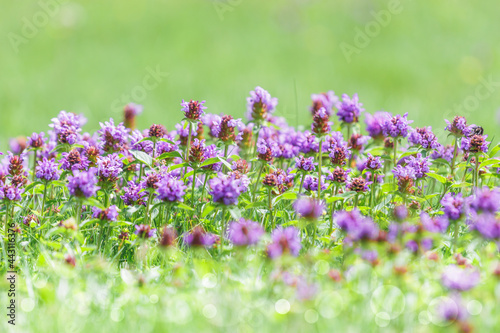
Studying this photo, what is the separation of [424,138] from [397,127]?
7.7 inches

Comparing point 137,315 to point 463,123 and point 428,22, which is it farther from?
point 428,22

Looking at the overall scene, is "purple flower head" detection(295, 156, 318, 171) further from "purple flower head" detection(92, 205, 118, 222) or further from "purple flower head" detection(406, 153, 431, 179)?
"purple flower head" detection(92, 205, 118, 222)

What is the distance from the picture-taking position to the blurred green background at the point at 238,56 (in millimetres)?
8250

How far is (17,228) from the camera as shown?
3.39m

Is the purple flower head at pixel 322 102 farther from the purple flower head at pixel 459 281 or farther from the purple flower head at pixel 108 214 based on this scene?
the purple flower head at pixel 459 281

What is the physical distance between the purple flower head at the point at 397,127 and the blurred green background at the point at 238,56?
349cm

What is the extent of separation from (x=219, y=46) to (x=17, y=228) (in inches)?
322

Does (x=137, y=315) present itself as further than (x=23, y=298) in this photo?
No

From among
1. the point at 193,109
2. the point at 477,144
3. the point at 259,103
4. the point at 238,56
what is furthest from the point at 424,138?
the point at 238,56

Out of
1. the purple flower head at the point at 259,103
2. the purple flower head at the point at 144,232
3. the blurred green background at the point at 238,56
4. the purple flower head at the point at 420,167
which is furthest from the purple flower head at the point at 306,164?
the blurred green background at the point at 238,56

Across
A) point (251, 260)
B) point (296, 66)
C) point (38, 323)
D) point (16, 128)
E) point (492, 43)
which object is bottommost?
point (38, 323)

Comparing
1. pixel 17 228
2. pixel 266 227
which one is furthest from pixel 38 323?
pixel 266 227

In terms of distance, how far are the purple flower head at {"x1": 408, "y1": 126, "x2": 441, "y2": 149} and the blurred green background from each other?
3.39m

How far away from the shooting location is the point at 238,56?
424 inches
